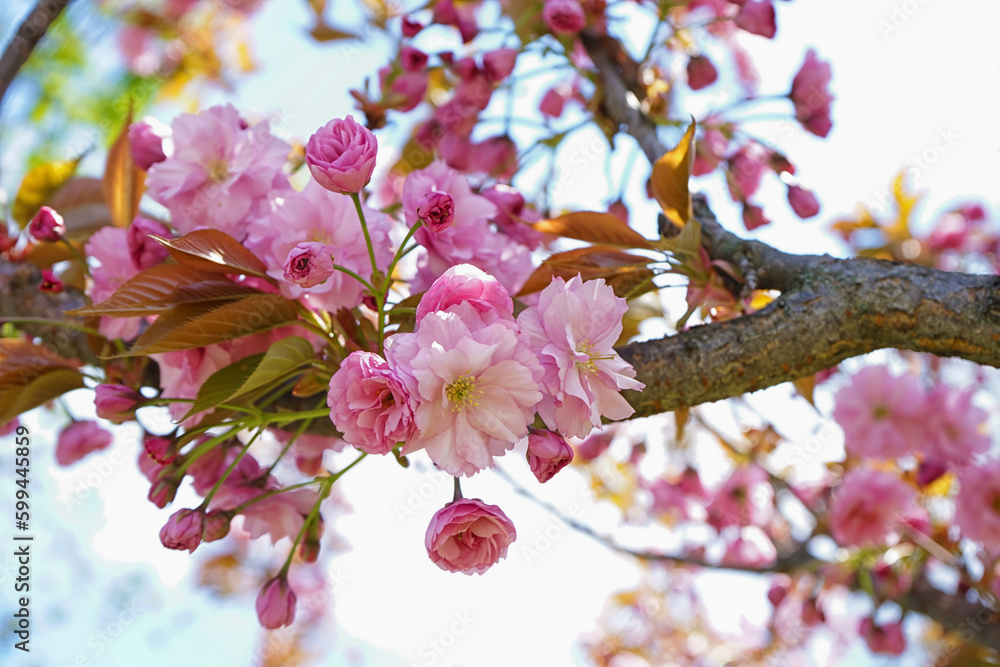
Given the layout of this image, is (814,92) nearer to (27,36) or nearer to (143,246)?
(143,246)

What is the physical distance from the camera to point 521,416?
0.61 m

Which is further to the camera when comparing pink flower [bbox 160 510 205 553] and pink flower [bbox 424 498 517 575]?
pink flower [bbox 160 510 205 553]

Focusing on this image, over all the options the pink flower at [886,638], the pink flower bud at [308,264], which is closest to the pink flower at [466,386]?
the pink flower bud at [308,264]

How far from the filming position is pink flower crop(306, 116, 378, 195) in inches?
26.1

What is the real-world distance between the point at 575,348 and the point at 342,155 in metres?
0.30

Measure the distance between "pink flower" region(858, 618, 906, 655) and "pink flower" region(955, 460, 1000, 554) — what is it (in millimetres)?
336

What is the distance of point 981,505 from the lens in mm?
1691

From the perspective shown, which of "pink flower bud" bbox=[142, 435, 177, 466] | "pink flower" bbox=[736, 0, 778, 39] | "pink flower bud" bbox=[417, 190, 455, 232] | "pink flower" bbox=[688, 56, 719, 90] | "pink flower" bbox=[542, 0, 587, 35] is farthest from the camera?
"pink flower" bbox=[688, 56, 719, 90]

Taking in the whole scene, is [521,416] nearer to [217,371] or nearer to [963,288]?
[217,371]

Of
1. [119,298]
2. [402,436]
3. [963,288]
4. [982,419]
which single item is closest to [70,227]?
[119,298]

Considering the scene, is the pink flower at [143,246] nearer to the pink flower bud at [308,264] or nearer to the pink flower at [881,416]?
the pink flower bud at [308,264]

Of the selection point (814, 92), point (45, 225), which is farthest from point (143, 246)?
point (814, 92)

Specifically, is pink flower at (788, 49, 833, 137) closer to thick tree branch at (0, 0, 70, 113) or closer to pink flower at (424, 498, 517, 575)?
→ pink flower at (424, 498, 517, 575)

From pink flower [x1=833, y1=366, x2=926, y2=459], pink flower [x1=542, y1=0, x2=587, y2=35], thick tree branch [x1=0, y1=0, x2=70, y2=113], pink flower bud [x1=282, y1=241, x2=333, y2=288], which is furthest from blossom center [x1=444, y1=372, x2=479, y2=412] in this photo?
pink flower [x1=833, y1=366, x2=926, y2=459]
